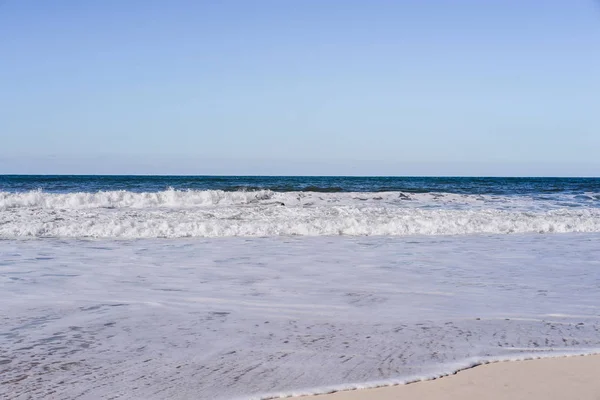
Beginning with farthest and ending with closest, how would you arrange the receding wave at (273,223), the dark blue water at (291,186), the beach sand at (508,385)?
the dark blue water at (291,186) → the receding wave at (273,223) → the beach sand at (508,385)

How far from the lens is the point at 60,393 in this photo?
3.15m

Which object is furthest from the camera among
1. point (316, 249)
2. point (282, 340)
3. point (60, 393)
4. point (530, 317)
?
point (316, 249)

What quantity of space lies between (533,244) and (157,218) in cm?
805

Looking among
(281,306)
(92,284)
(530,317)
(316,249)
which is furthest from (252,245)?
(530,317)

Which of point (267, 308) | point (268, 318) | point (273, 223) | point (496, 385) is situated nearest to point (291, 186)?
point (273, 223)

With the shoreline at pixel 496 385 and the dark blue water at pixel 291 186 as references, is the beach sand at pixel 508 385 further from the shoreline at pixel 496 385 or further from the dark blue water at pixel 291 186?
the dark blue water at pixel 291 186

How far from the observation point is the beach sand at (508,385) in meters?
3.11

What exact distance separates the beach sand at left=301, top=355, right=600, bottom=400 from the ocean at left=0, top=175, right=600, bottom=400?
4.8 inches

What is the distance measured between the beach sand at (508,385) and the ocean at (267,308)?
0.40 ft

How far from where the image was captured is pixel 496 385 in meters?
3.27

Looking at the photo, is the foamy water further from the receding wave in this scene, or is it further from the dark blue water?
the dark blue water

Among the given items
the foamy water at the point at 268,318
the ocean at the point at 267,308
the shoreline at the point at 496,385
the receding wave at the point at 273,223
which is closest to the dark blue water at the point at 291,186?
the receding wave at the point at 273,223

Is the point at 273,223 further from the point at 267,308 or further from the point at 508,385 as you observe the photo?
the point at 508,385

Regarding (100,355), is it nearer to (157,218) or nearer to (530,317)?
(530,317)
